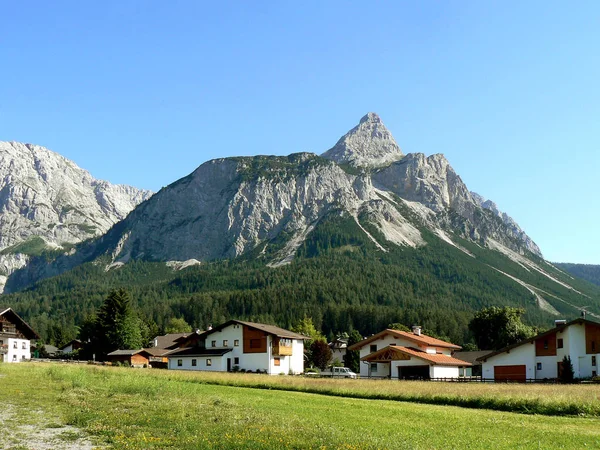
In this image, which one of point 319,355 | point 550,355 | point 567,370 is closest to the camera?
point 567,370

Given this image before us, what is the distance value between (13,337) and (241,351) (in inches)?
1398

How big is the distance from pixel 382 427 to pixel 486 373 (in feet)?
164

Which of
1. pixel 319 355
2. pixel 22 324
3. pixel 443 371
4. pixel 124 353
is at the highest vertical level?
pixel 22 324

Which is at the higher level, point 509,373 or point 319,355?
point 509,373

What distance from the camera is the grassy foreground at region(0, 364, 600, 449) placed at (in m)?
19.4

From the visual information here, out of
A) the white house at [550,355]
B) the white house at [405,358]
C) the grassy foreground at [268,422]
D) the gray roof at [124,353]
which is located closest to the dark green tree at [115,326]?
the gray roof at [124,353]

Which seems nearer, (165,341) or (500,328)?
(500,328)

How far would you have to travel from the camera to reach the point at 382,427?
957 inches

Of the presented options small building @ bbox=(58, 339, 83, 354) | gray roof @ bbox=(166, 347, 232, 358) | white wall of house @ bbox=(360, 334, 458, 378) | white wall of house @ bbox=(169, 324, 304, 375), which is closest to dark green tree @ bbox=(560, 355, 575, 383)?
white wall of house @ bbox=(360, 334, 458, 378)

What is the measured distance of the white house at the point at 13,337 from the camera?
91.9 m

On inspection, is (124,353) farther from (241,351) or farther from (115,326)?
(241,351)

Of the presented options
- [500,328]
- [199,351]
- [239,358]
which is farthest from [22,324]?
[500,328]

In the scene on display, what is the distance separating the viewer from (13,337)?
9419 cm

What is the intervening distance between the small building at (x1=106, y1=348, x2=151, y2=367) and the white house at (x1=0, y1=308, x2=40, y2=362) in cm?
1240
